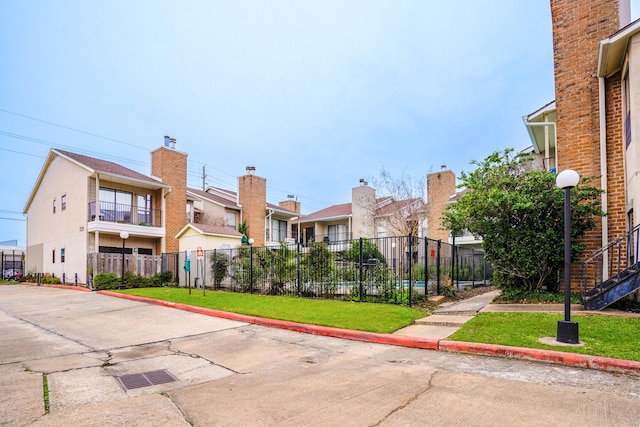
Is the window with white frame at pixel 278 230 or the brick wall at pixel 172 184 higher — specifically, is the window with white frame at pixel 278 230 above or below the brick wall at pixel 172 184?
below

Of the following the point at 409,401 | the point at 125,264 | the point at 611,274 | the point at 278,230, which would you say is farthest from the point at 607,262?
the point at 278,230

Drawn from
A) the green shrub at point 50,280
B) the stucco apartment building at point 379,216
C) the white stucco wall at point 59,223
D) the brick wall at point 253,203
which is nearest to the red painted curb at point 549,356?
the stucco apartment building at point 379,216

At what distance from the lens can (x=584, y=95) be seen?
35.6ft

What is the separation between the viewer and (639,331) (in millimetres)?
6520

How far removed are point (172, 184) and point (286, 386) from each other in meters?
23.3

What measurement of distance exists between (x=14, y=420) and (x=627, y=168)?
40.7 ft

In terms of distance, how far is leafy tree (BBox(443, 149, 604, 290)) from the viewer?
32.7 ft

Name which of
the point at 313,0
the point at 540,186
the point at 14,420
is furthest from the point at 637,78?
the point at 313,0

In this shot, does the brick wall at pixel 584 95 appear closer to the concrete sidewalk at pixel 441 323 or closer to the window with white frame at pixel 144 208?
the concrete sidewalk at pixel 441 323

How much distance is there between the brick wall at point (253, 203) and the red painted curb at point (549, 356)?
24.9 meters

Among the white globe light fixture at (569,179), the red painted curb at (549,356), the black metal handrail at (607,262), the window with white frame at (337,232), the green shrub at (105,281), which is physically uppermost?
the white globe light fixture at (569,179)

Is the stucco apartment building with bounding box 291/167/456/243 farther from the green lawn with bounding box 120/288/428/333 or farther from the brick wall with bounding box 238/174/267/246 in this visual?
the green lawn with bounding box 120/288/428/333

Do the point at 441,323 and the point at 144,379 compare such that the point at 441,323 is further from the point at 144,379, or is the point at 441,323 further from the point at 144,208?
the point at 144,208

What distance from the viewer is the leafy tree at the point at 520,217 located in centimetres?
998
